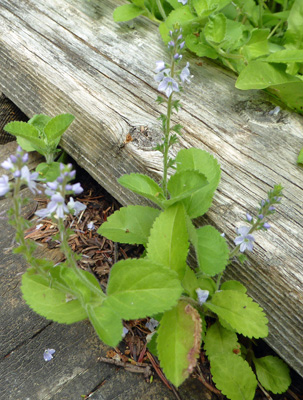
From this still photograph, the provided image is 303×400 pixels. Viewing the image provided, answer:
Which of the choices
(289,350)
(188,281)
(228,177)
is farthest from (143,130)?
(289,350)

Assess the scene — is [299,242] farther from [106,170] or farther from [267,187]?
[106,170]

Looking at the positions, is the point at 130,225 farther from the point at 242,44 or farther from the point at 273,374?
the point at 242,44

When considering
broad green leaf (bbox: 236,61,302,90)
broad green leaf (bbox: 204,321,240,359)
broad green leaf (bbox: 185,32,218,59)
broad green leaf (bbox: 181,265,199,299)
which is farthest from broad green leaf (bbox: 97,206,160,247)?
broad green leaf (bbox: 185,32,218,59)

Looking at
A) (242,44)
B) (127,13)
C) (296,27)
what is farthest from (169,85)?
(296,27)

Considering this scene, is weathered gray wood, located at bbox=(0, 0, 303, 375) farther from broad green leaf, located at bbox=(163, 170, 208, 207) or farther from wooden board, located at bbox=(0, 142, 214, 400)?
wooden board, located at bbox=(0, 142, 214, 400)

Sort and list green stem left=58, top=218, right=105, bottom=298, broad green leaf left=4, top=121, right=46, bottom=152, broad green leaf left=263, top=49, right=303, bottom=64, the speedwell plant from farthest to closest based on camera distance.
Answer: broad green leaf left=263, top=49, right=303, bottom=64
broad green leaf left=4, top=121, right=46, bottom=152
the speedwell plant
green stem left=58, top=218, right=105, bottom=298
